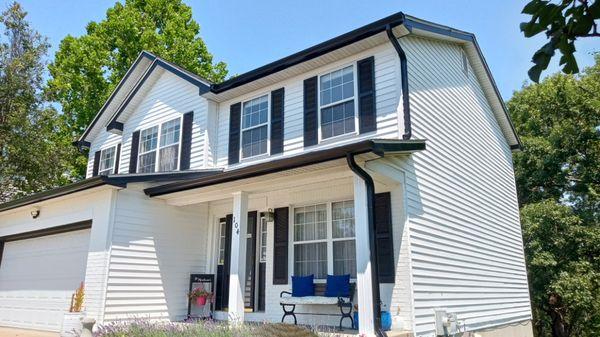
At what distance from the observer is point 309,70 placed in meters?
10.2

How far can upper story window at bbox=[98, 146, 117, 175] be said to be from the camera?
47.6ft

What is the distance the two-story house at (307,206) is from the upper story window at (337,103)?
29 millimetres

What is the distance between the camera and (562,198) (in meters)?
20.4

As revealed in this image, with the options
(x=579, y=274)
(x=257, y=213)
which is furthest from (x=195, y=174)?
(x=579, y=274)

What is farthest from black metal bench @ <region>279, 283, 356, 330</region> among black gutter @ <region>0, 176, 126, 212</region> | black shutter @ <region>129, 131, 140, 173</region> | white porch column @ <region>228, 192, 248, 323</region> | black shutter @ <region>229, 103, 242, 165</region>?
black shutter @ <region>129, 131, 140, 173</region>

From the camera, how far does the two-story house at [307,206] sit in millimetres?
7973

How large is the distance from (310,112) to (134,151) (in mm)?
6143

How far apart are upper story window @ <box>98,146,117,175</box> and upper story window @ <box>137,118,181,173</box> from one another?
1726mm

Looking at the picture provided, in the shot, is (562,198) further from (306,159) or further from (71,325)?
(71,325)

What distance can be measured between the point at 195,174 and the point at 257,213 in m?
1.67

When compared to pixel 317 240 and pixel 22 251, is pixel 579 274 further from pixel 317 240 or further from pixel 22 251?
pixel 22 251

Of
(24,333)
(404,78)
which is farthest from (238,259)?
(24,333)

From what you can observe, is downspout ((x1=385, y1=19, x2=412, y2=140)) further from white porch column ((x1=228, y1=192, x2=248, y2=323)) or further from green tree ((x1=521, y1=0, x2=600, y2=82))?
green tree ((x1=521, y1=0, x2=600, y2=82))

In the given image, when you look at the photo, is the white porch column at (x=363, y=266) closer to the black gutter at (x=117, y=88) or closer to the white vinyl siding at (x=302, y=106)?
the white vinyl siding at (x=302, y=106)
